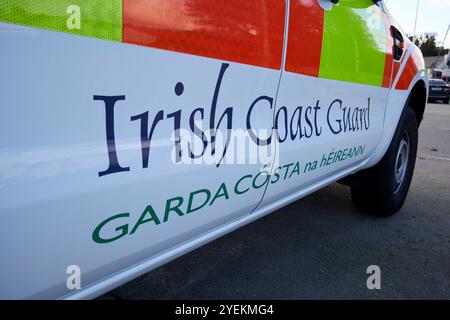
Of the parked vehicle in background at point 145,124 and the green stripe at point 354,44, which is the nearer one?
the parked vehicle in background at point 145,124

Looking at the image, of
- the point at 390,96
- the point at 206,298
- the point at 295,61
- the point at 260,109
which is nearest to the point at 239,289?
the point at 206,298

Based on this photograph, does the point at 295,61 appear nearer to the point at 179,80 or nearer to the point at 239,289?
the point at 179,80

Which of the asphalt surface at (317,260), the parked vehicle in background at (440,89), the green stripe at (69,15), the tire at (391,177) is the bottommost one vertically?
the asphalt surface at (317,260)

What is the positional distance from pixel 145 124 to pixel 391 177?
7.11ft

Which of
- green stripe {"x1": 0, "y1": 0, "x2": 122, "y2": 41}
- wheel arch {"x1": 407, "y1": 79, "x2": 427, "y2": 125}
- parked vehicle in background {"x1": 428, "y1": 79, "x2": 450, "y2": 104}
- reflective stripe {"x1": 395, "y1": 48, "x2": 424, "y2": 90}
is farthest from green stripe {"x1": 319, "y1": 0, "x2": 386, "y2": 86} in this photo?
parked vehicle in background {"x1": 428, "y1": 79, "x2": 450, "y2": 104}

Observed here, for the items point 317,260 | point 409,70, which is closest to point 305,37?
point 317,260

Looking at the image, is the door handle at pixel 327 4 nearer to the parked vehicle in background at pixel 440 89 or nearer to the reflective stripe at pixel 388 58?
the reflective stripe at pixel 388 58

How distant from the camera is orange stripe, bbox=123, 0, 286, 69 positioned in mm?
901

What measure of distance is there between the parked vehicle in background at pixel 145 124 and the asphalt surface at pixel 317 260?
0.58 metres

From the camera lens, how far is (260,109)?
4.29ft

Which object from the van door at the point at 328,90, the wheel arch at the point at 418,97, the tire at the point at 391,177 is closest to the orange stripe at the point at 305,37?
the van door at the point at 328,90

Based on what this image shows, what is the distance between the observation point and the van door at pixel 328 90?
1437mm

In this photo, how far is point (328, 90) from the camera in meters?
1.68

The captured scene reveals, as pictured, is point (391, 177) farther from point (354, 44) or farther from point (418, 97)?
point (354, 44)
